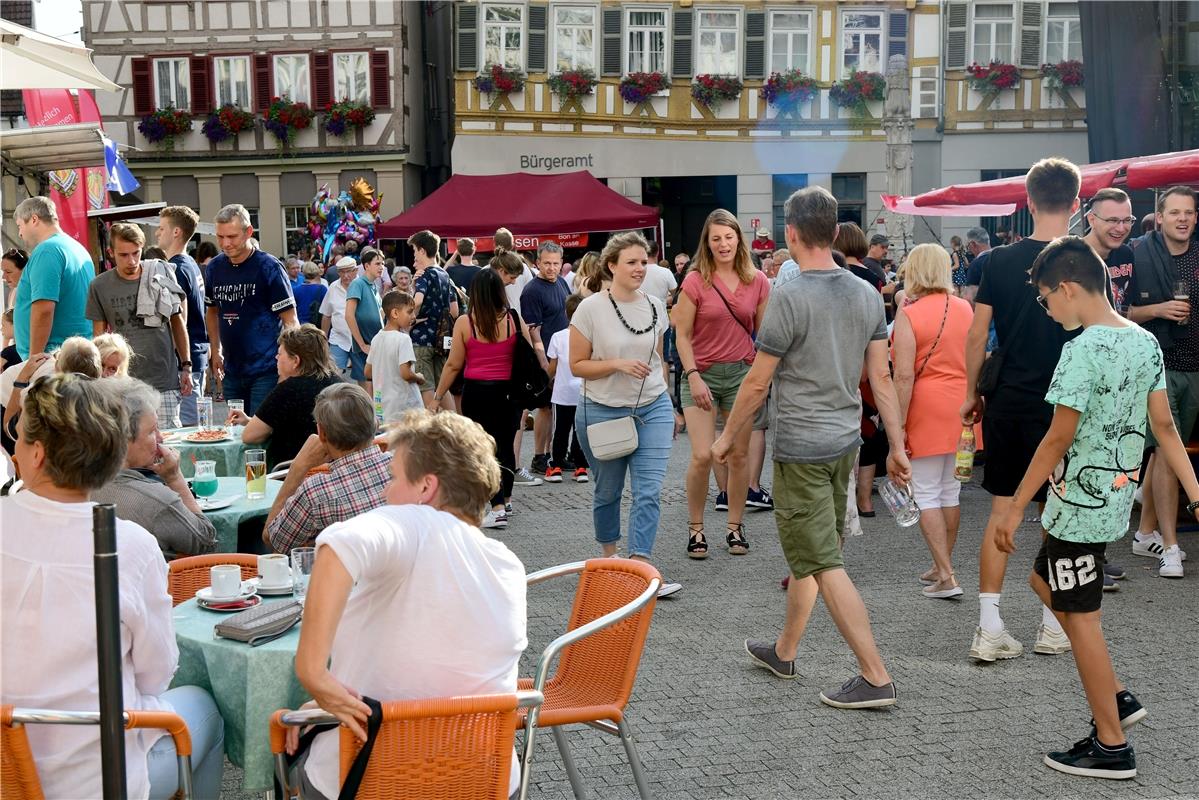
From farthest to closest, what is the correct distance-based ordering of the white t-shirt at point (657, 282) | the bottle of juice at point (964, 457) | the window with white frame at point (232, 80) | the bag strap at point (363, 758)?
the window with white frame at point (232, 80) → the white t-shirt at point (657, 282) → the bottle of juice at point (964, 457) → the bag strap at point (363, 758)

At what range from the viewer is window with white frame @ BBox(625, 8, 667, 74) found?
31.0m

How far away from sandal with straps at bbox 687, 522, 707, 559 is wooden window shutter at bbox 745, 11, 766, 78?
24957 millimetres

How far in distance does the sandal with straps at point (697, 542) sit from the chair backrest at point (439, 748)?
480cm

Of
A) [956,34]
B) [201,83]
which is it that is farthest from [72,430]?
[201,83]

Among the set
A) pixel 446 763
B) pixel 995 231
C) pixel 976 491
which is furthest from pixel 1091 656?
pixel 995 231

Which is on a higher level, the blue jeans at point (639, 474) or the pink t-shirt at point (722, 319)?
the pink t-shirt at point (722, 319)

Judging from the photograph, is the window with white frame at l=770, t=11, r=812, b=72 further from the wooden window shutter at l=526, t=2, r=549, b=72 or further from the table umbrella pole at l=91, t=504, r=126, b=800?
the table umbrella pole at l=91, t=504, r=126, b=800

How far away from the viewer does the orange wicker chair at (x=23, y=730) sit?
9.50 feet

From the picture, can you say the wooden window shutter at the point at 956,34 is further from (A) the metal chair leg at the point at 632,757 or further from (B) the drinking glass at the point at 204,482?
(A) the metal chair leg at the point at 632,757

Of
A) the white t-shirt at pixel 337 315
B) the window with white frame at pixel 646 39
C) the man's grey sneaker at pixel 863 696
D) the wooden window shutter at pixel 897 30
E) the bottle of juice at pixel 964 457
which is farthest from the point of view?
the wooden window shutter at pixel 897 30

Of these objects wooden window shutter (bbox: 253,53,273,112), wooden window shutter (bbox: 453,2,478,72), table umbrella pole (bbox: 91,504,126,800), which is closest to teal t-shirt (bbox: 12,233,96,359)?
table umbrella pole (bbox: 91,504,126,800)

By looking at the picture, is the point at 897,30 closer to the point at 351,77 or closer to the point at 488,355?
the point at 351,77

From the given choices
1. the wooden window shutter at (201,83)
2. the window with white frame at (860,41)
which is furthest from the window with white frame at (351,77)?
the window with white frame at (860,41)

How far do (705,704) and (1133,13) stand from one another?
14903 millimetres
